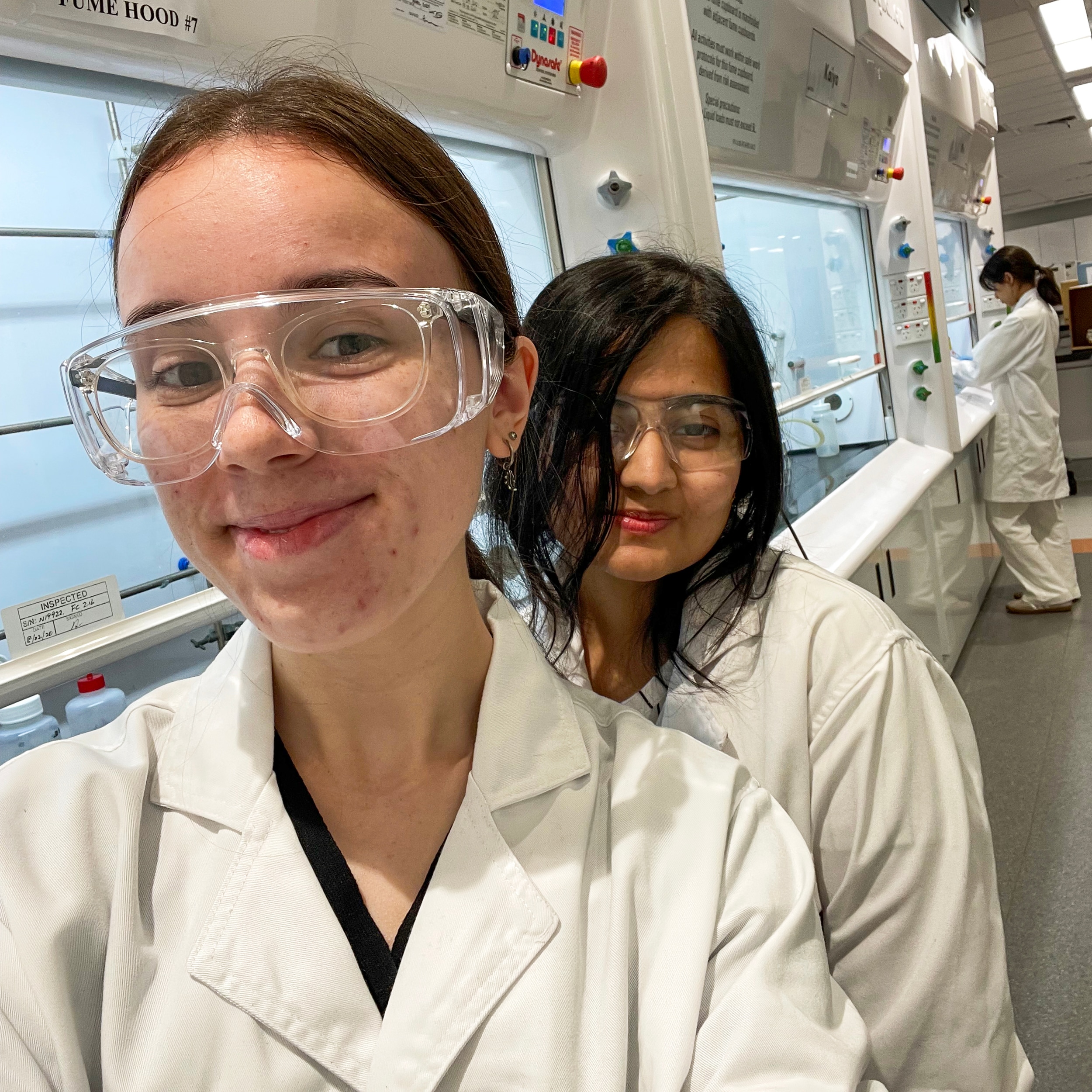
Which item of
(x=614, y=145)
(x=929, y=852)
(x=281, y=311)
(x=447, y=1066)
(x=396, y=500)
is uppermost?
(x=614, y=145)

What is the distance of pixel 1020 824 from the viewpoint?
10.1ft

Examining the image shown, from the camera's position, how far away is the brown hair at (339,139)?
862mm

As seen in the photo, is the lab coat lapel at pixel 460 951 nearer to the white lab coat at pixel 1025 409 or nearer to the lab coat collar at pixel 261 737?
the lab coat collar at pixel 261 737

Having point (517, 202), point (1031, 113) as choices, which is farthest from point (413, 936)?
point (1031, 113)

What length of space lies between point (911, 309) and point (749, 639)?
369cm

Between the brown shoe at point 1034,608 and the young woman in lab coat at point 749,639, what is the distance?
4.10 meters

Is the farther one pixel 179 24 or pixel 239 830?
pixel 179 24

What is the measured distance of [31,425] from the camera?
143 cm

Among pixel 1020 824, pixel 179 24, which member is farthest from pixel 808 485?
pixel 179 24

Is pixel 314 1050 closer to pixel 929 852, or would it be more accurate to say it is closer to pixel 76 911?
pixel 76 911

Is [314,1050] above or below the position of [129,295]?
below

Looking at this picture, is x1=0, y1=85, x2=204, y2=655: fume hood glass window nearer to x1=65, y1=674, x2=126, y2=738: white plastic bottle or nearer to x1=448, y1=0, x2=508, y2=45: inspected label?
x1=65, y1=674, x2=126, y2=738: white plastic bottle

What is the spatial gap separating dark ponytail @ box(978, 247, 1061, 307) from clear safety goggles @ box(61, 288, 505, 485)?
5.47 meters

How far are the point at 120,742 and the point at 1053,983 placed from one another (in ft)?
8.13
